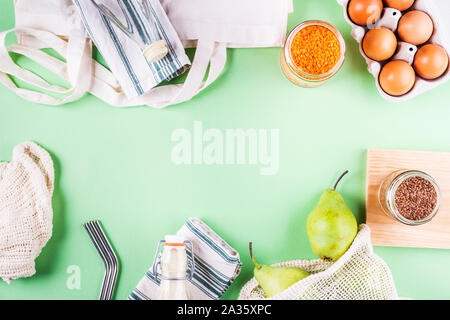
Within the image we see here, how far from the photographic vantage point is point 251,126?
0.80 metres

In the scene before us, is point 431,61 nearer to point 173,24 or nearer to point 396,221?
point 396,221

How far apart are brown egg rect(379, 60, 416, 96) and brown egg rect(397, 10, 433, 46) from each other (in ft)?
0.17

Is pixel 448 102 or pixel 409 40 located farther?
pixel 448 102

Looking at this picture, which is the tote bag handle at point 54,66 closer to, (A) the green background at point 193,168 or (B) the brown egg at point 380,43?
(A) the green background at point 193,168

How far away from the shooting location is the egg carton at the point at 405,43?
2.35 ft

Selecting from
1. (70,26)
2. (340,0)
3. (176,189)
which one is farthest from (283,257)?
(70,26)

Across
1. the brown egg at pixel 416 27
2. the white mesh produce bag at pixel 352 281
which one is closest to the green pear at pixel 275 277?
the white mesh produce bag at pixel 352 281

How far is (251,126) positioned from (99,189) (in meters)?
0.36

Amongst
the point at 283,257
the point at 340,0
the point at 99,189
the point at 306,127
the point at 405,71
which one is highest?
the point at 340,0

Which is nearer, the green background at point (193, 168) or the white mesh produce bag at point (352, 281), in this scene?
the white mesh produce bag at point (352, 281)

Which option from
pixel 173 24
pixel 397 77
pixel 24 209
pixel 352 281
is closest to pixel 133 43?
pixel 173 24

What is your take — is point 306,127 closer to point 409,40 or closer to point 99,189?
point 409,40
